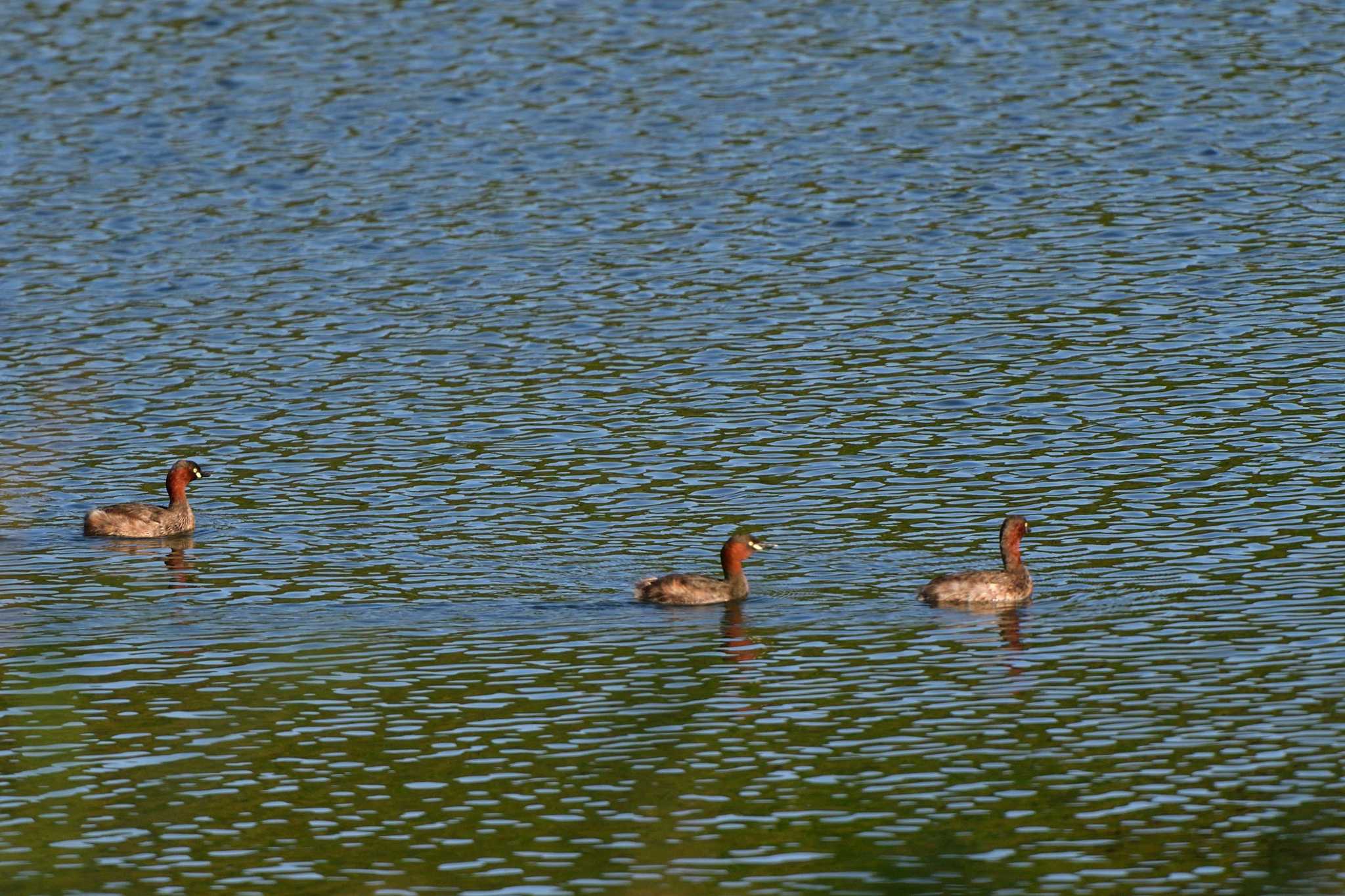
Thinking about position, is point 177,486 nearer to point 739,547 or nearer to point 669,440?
point 669,440

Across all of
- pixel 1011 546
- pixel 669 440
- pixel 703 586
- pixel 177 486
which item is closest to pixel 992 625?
pixel 1011 546

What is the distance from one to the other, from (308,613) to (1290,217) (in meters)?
23.7

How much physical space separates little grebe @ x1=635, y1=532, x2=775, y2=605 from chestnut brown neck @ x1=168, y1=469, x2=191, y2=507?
710 cm

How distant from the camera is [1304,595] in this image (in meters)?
26.0

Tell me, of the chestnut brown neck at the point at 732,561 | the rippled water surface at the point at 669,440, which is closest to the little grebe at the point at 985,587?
the rippled water surface at the point at 669,440

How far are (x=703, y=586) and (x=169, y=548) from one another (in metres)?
7.44

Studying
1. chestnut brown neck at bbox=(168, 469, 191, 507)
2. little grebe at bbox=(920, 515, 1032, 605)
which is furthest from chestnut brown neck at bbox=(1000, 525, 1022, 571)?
chestnut brown neck at bbox=(168, 469, 191, 507)

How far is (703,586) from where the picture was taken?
26.9m

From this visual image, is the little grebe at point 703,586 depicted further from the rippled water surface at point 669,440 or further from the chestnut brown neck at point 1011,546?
the chestnut brown neck at point 1011,546

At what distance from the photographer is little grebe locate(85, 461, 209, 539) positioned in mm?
30391

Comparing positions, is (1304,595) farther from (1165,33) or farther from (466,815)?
(1165,33)

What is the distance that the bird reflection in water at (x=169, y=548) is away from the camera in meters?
29.5

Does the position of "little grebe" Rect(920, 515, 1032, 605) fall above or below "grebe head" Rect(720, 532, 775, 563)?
below

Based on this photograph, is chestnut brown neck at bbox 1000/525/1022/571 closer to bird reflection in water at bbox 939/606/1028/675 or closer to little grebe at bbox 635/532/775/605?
bird reflection in water at bbox 939/606/1028/675
